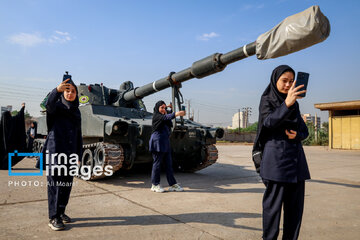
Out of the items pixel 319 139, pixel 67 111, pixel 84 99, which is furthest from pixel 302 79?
pixel 319 139

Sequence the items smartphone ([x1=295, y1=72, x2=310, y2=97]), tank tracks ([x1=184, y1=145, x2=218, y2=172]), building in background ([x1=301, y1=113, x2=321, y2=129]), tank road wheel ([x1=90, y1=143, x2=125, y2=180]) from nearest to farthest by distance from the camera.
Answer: smartphone ([x1=295, y1=72, x2=310, y2=97])
building in background ([x1=301, y1=113, x2=321, y2=129])
tank road wheel ([x1=90, y1=143, x2=125, y2=180])
tank tracks ([x1=184, y1=145, x2=218, y2=172])

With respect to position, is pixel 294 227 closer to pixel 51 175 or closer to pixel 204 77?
pixel 51 175

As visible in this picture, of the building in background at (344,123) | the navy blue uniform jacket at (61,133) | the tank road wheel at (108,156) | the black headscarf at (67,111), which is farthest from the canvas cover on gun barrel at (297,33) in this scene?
the building in background at (344,123)

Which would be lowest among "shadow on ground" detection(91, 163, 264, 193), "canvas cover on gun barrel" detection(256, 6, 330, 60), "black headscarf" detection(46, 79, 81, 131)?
"shadow on ground" detection(91, 163, 264, 193)

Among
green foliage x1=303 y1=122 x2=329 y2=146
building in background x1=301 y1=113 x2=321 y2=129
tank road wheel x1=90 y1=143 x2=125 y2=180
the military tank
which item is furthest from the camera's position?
green foliage x1=303 y1=122 x2=329 y2=146

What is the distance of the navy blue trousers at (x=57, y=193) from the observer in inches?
131

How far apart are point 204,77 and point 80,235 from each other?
351 centimetres

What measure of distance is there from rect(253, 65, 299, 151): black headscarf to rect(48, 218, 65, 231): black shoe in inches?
90.4

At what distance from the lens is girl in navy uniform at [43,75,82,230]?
3.33 meters

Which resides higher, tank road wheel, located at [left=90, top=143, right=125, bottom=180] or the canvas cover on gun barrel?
the canvas cover on gun barrel

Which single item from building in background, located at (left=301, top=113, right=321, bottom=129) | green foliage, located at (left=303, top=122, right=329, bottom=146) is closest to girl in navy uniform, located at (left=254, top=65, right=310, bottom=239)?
building in background, located at (left=301, top=113, right=321, bottom=129)

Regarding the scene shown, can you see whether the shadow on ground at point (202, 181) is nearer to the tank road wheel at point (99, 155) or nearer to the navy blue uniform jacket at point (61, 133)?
the tank road wheel at point (99, 155)

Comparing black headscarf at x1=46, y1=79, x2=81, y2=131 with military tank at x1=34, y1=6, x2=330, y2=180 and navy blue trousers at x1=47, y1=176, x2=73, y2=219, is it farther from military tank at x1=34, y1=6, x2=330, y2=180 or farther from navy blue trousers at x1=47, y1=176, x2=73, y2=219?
military tank at x1=34, y1=6, x2=330, y2=180

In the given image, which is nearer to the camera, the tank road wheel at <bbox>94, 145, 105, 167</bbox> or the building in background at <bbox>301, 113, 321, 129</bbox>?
the building in background at <bbox>301, 113, 321, 129</bbox>
